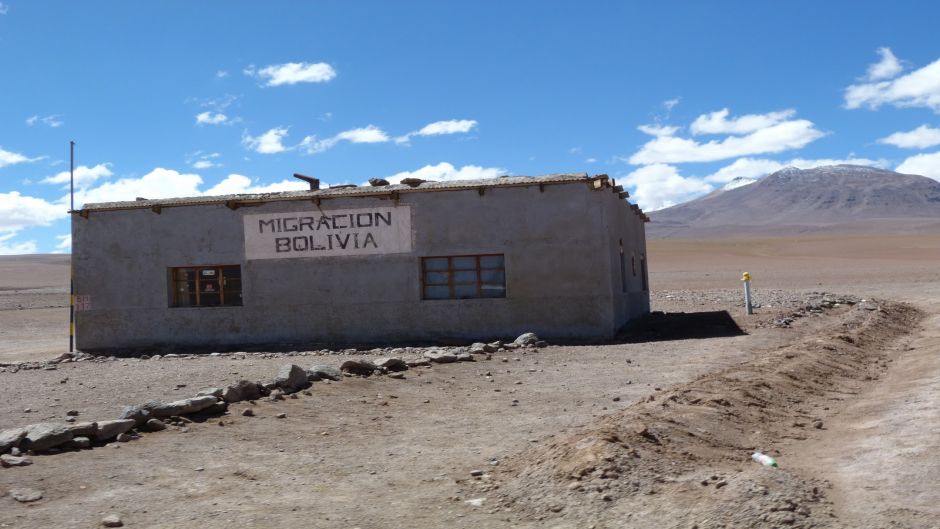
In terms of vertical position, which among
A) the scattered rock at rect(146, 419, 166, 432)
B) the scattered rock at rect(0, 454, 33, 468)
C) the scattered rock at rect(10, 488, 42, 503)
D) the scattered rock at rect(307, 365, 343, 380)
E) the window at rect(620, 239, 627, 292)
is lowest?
the scattered rock at rect(10, 488, 42, 503)

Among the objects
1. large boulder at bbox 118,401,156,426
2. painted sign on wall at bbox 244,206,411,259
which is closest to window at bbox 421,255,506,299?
painted sign on wall at bbox 244,206,411,259

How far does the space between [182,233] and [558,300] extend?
Answer: 9003 millimetres

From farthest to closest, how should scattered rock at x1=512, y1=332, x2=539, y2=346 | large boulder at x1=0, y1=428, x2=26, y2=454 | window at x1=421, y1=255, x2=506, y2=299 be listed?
1. window at x1=421, y1=255, x2=506, y2=299
2. scattered rock at x1=512, y1=332, x2=539, y2=346
3. large boulder at x1=0, y1=428, x2=26, y2=454

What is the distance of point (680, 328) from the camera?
21.0 m

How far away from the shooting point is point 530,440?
8656mm

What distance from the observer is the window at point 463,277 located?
2034 cm

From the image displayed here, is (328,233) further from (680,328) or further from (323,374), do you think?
(323,374)

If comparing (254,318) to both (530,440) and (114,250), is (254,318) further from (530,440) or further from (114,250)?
(530,440)

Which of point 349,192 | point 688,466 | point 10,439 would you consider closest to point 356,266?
point 349,192

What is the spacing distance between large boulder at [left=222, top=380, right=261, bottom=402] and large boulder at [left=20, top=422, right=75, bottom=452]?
90.8 inches

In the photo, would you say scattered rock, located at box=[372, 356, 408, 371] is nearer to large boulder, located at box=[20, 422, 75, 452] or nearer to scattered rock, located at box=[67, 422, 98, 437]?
scattered rock, located at box=[67, 422, 98, 437]

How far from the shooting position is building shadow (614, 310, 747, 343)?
1923 cm

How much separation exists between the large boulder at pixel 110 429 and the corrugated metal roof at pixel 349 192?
39.8ft

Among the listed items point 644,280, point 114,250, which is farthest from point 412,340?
point 644,280
